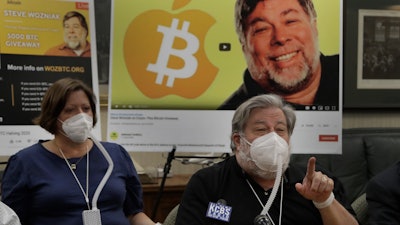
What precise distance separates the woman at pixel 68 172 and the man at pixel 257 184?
44cm

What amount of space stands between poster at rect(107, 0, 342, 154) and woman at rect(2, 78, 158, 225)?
0.95 ft

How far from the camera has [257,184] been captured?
5.74ft

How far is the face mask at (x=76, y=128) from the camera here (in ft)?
6.49

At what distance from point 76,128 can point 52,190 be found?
27 centimetres

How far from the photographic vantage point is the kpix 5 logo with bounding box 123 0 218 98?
2.39 metres

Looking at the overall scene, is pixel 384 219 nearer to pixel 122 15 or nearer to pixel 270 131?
pixel 270 131

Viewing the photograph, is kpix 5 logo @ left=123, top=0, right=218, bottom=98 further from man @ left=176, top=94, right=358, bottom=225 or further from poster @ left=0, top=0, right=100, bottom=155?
man @ left=176, top=94, right=358, bottom=225

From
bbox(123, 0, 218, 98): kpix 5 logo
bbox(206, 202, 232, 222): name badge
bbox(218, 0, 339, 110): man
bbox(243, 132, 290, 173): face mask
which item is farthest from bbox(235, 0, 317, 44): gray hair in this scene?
bbox(206, 202, 232, 222): name badge

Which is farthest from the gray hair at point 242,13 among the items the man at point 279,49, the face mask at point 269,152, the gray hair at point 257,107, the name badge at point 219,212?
the name badge at point 219,212

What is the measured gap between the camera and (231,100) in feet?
8.13

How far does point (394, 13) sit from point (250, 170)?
221 cm

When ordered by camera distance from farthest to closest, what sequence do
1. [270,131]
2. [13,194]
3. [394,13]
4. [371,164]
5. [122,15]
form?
1. [394,13]
2. [371,164]
3. [122,15]
4. [13,194]
5. [270,131]

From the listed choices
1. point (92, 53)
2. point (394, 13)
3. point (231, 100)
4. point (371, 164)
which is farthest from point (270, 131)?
point (394, 13)

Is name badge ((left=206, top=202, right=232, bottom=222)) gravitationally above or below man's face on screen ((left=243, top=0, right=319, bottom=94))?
below
